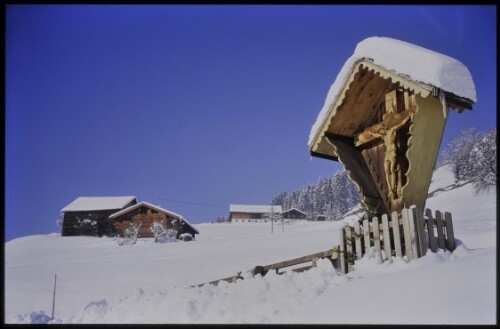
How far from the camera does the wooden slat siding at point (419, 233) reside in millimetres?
4996

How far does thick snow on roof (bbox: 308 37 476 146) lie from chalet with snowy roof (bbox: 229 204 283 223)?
775 centimetres

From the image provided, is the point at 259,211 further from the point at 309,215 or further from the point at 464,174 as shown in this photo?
the point at 464,174

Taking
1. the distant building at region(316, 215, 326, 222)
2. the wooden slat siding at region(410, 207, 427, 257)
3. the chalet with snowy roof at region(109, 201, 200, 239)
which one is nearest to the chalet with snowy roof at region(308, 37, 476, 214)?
the wooden slat siding at region(410, 207, 427, 257)

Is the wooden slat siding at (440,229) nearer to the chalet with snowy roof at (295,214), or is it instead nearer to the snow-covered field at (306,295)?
the snow-covered field at (306,295)

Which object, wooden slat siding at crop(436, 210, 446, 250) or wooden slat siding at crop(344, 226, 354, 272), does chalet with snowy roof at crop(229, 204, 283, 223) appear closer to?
wooden slat siding at crop(344, 226, 354, 272)

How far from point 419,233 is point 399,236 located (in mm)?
227

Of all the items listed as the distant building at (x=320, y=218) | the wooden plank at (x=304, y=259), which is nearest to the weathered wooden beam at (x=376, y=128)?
the wooden plank at (x=304, y=259)

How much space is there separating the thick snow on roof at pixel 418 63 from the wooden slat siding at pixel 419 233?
133 centimetres

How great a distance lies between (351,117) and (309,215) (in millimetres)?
17406

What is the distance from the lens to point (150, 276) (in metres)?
10.5

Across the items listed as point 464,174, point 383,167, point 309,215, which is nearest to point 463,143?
point 464,174

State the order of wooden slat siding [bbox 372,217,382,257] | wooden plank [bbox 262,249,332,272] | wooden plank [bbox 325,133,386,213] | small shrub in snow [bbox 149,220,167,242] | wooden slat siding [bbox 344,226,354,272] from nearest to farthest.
Result: wooden slat siding [bbox 372,217,382,257] < wooden slat siding [bbox 344,226,354,272] < wooden plank [bbox 262,249,332,272] < wooden plank [bbox 325,133,386,213] < small shrub in snow [bbox 149,220,167,242]

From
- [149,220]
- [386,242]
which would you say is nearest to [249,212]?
[149,220]

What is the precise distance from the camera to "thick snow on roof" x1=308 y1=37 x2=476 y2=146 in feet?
16.6
